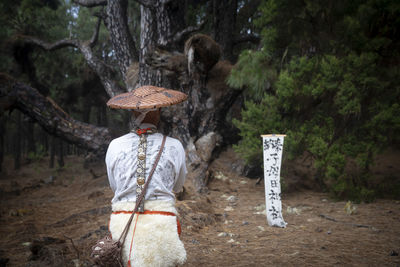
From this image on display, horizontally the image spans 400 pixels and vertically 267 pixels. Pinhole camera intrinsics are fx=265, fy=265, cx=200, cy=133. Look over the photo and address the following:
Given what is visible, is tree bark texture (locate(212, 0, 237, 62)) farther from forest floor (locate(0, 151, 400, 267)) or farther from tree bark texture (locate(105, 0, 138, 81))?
forest floor (locate(0, 151, 400, 267))

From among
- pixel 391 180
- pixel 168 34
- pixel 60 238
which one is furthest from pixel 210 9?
pixel 60 238

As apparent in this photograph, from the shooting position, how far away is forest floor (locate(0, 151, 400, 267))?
3.34 metres

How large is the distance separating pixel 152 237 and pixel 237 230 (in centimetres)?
292

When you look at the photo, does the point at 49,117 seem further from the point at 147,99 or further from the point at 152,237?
the point at 152,237

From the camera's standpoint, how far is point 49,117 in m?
7.56

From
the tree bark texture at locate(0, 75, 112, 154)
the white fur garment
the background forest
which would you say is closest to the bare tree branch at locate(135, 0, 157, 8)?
the background forest

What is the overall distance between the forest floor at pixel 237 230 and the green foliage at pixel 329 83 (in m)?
0.96


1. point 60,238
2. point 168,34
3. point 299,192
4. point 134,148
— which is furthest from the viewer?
point 168,34

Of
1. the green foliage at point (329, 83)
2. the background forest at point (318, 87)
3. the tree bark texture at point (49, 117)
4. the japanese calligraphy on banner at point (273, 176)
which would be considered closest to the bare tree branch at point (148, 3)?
the background forest at point (318, 87)

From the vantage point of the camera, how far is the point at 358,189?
534cm

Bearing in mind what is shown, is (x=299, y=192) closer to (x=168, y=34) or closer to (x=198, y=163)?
(x=198, y=163)

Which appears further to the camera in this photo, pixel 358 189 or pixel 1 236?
pixel 358 189

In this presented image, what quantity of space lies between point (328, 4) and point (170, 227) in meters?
5.61

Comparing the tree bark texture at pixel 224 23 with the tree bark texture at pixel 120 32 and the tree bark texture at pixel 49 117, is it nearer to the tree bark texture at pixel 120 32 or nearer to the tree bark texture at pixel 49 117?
the tree bark texture at pixel 120 32
